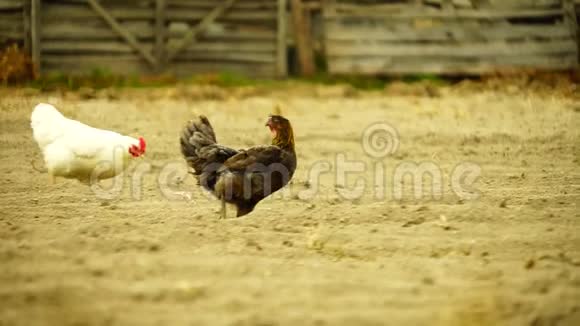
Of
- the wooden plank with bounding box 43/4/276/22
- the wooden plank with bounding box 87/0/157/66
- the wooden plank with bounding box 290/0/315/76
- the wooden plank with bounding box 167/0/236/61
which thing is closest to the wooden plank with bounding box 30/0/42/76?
the wooden plank with bounding box 43/4/276/22

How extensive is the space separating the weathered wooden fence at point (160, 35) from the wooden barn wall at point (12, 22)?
0.02 metres

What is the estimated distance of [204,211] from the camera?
6.05m

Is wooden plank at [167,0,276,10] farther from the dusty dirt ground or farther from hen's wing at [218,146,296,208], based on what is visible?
hen's wing at [218,146,296,208]

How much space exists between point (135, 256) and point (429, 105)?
7222 mm

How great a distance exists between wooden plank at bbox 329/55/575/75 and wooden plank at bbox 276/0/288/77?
0.92 m

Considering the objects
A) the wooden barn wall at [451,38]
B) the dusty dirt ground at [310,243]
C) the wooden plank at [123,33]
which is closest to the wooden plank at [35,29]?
the wooden plank at [123,33]

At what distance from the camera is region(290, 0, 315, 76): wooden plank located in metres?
14.5

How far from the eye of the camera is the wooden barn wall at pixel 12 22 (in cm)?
1366

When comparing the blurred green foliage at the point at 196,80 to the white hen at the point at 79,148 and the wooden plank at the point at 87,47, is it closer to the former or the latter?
the wooden plank at the point at 87,47

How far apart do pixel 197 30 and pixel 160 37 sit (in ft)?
2.09

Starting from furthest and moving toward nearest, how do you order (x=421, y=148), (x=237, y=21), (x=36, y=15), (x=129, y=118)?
1. (x=237, y=21)
2. (x=36, y=15)
3. (x=129, y=118)
4. (x=421, y=148)

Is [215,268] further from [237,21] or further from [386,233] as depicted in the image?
[237,21]

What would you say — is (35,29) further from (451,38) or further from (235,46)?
(451,38)

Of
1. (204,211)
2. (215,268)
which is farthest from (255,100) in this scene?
(215,268)
